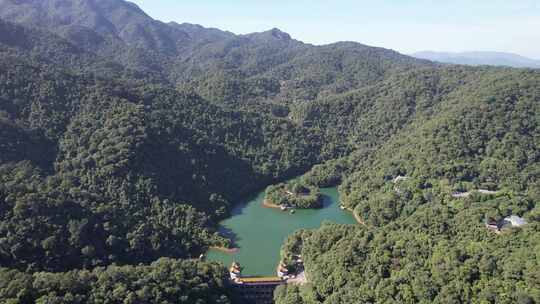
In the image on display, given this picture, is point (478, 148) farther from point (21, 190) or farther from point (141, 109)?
point (21, 190)

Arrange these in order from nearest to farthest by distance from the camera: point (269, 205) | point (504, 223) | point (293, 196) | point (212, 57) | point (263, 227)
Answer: point (504, 223)
point (263, 227)
point (269, 205)
point (293, 196)
point (212, 57)

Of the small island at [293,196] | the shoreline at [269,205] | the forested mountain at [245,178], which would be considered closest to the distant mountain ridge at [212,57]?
the forested mountain at [245,178]

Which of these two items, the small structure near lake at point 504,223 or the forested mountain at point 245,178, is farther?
the small structure near lake at point 504,223

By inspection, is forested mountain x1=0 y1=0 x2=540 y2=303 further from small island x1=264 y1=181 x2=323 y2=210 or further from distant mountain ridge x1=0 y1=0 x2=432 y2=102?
distant mountain ridge x1=0 y1=0 x2=432 y2=102

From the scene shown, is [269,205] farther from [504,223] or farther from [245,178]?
[504,223]

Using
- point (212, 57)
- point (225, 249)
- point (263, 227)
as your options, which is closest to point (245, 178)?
point (263, 227)

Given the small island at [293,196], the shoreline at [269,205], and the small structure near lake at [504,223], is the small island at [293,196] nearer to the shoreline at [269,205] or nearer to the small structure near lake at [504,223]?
the shoreline at [269,205]

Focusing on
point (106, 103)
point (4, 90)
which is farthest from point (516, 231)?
point (4, 90)
